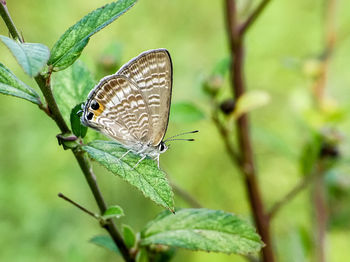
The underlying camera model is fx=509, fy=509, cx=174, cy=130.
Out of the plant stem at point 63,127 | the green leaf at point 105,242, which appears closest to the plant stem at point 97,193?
the plant stem at point 63,127

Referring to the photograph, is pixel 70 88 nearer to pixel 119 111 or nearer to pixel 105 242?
pixel 119 111

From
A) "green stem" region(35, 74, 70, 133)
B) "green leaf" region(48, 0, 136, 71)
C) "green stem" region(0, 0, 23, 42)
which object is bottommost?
"green stem" region(35, 74, 70, 133)

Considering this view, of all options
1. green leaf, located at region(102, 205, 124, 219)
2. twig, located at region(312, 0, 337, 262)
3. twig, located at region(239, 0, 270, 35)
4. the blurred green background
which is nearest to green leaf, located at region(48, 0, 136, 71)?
green leaf, located at region(102, 205, 124, 219)

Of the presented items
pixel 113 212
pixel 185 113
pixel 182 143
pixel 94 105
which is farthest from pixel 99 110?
pixel 182 143

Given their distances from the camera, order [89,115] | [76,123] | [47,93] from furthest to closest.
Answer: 1. [89,115]
2. [76,123]
3. [47,93]

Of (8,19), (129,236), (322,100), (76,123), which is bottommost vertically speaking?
(322,100)

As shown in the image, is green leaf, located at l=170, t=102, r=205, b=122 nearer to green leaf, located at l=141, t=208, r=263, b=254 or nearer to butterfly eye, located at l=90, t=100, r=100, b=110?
butterfly eye, located at l=90, t=100, r=100, b=110

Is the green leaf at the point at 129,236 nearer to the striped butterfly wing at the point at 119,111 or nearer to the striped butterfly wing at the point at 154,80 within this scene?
the striped butterfly wing at the point at 119,111
